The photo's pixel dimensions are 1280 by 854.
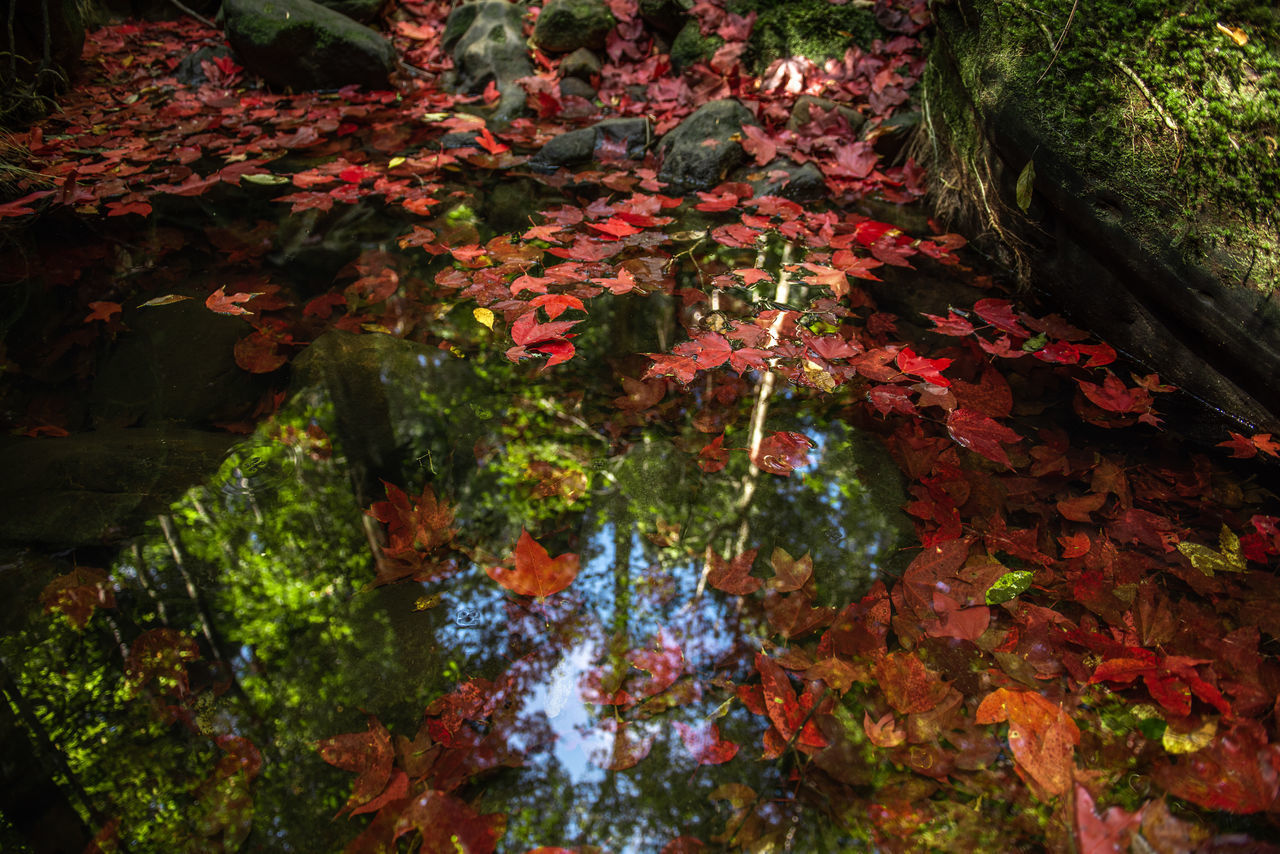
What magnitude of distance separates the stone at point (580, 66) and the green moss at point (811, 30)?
1.19 metres

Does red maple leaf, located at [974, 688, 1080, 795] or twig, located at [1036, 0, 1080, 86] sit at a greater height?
twig, located at [1036, 0, 1080, 86]

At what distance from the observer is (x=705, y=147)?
3559 millimetres

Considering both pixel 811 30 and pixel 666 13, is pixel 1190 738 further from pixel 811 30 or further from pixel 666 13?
pixel 666 13

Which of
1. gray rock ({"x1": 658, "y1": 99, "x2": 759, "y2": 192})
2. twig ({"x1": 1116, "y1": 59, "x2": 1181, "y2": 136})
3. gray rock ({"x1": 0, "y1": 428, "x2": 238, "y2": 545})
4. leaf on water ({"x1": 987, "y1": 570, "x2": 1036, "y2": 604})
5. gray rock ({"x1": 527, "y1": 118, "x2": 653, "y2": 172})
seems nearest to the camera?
leaf on water ({"x1": 987, "y1": 570, "x2": 1036, "y2": 604})

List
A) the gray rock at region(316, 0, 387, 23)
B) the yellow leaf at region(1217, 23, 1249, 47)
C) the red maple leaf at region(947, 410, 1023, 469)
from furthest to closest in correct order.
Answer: the gray rock at region(316, 0, 387, 23), the yellow leaf at region(1217, 23, 1249, 47), the red maple leaf at region(947, 410, 1023, 469)

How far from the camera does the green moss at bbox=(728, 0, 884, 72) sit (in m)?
4.13

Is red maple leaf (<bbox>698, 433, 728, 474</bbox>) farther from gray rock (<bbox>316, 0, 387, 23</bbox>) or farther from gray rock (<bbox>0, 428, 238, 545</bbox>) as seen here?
gray rock (<bbox>316, 0, 387, 23</bbox>)

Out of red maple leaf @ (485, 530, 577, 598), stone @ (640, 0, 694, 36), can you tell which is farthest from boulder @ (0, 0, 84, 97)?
red maple leaf @ (485, 530, 577, 598)

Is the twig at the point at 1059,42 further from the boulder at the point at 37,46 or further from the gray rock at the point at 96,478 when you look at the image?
the boulder at the point at 37,46

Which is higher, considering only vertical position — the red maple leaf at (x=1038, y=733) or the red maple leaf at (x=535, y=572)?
the red maple leaf at (x=1038, y=733)

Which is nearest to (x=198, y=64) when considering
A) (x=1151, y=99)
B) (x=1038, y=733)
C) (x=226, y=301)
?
(x=226, y=301)

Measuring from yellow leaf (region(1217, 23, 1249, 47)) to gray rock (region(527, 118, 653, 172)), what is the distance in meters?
2.63

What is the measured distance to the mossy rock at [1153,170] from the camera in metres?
1.83

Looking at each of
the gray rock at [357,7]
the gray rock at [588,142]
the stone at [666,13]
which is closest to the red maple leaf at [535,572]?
the gray rock at [588,142]
